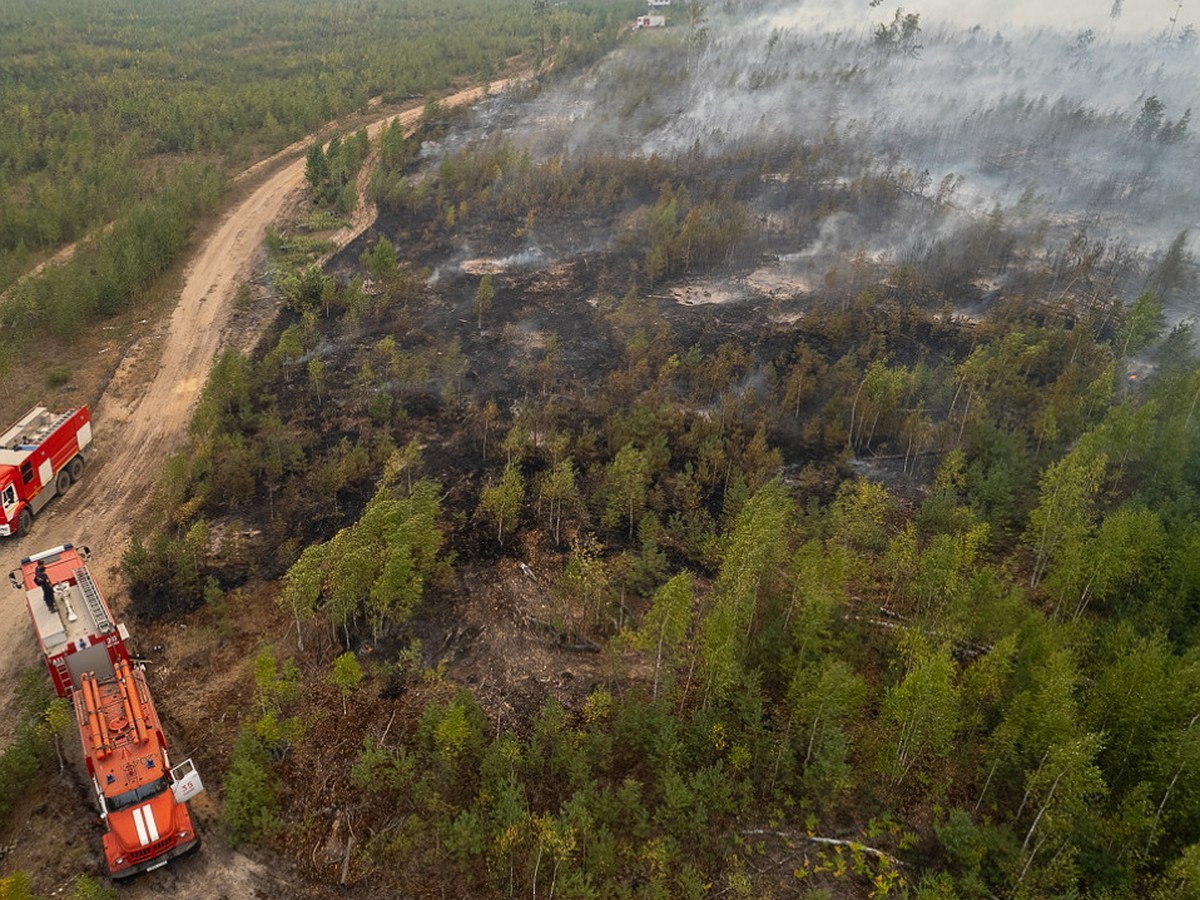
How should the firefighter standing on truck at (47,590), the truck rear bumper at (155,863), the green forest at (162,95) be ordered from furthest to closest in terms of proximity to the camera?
the green forest at (162,95) < the firefighter standing on truck at (47,590) < the truck rear bumper at (155,863)

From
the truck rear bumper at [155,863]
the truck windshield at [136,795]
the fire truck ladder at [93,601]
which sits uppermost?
the fire truck ladder at [93,601]

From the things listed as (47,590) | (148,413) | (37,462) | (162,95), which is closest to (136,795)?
(47,590)

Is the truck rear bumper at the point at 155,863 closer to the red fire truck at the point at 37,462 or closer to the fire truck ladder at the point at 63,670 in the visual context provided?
the fire truck ladder at the point at 63,670

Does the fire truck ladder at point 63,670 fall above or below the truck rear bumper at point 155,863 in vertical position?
above

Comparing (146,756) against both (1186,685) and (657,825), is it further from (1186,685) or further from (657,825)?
(1186,685)

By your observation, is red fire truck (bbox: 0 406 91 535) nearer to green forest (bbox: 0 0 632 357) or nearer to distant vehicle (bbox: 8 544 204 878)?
distant vehicle (bbox: 8 544 204 878)

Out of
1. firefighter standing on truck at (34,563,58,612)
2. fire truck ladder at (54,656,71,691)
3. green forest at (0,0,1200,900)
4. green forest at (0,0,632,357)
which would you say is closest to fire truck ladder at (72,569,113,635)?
firefighter standing on truck at (34,563,58,612)

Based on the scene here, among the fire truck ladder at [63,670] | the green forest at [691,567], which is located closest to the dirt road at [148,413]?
the green forest at [691,567]

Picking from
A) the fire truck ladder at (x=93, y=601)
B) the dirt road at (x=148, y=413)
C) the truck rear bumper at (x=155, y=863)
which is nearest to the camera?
the truck rear bumper at (x=155, y=863)
